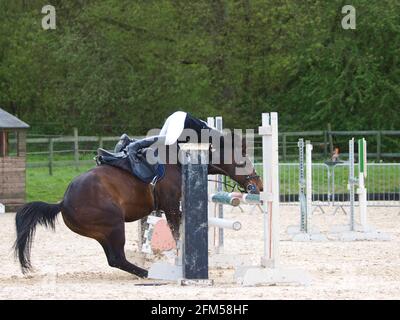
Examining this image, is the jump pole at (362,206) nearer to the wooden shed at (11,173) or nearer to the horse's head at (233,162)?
the horse's head at (233,162)

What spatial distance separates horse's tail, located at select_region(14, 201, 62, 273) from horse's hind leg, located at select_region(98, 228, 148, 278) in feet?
1.80

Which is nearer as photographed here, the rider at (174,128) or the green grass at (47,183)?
the rider at (174,128)

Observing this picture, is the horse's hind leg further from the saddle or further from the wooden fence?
the wooden fence

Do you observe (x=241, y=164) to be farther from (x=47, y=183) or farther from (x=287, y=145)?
(x=287, y=145)

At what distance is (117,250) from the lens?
10344mm

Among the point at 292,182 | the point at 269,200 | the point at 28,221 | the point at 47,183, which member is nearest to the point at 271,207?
the point at 269,200

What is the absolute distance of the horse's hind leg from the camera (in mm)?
10297

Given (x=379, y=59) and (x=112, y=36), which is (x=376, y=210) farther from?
(x=112, y=36)

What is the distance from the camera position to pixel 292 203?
76.6 ft

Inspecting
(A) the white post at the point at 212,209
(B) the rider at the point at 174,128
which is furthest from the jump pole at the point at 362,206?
(B) the rider at the point at 174,128

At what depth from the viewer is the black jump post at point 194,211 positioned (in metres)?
9.69

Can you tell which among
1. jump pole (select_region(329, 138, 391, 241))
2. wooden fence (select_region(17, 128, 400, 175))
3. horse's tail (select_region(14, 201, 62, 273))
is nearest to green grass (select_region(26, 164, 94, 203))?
wooden fence (select_region(17, 128, 400, 175))

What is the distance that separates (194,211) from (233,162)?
155 cm

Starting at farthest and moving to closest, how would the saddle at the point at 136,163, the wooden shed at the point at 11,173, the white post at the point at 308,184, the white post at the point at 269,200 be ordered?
1. the wooden shed at the point at 11,173
2. the white post at the point at 308,184
3. the saddle at the point at 136,163
4. the white post at the point at 269,200
